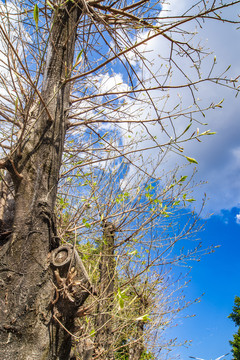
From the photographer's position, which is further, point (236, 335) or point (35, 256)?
point (236, 335)

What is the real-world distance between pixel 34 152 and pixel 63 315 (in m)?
1.23

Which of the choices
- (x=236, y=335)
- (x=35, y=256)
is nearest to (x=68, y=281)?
(x=35, y=256)

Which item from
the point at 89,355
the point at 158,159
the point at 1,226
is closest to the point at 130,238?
the point at 158,159

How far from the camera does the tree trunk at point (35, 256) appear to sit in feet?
5.64

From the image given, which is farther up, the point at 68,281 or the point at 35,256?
the point at 35,256

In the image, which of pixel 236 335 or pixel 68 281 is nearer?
pixel 68 281

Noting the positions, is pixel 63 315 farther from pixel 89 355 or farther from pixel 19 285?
pixel 89 355

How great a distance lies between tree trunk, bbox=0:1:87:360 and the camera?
1.72 m

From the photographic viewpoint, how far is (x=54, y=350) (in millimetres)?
1812

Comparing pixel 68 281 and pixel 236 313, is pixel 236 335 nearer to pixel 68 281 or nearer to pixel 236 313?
pixel 236 313

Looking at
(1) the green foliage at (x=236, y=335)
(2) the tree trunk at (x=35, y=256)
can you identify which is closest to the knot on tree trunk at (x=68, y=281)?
(2) the tree trunk at (x=35, y=256)

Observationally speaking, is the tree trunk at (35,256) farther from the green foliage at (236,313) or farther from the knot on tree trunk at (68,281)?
the green foliage at (236,313)

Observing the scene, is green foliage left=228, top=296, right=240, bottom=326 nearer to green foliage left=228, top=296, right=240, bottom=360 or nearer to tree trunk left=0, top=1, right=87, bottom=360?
green foliage left=228, top=296, right=240, bottom=360

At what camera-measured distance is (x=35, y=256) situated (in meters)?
1.93
